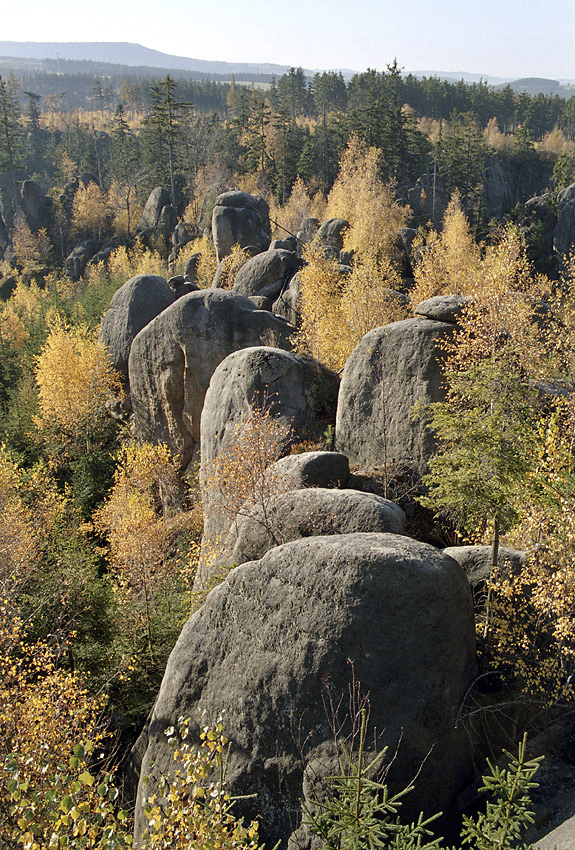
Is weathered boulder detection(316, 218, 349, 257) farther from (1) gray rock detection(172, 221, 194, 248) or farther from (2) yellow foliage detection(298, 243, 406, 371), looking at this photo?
(1) gray rock detection(172, 221, 194, 248)

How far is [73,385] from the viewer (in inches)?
1337

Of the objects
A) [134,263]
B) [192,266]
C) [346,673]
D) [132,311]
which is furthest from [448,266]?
[134,263]

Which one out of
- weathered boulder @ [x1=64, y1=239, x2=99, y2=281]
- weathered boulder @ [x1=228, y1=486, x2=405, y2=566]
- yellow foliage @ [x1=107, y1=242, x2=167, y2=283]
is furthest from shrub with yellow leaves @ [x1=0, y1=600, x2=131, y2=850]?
weathered boulder @ [x1=64, y1=239, x2=99, y2=281]

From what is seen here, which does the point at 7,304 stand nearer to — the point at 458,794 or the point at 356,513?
the point at 356,513

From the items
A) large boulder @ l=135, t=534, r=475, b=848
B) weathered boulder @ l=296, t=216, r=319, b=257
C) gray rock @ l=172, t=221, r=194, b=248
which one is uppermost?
weathered boulder @ l=296, t=216, r=319, b=257

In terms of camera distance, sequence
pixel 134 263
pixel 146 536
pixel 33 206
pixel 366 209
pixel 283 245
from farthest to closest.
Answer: pixel 33 206 → pixel 134 263 → pixel 366 209 → pixel 283 245 → pixel 146 536

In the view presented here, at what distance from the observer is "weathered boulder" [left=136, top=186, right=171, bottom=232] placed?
240ft

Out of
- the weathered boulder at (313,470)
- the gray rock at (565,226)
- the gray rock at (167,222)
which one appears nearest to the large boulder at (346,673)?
the weathered boulder at (313,470)

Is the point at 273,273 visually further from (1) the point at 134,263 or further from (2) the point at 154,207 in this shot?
(2) the point at 154,207

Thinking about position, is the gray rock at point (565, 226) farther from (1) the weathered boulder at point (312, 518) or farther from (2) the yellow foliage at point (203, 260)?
(1) the weathered boulder at point (312, 518)

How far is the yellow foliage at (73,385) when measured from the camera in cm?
3409

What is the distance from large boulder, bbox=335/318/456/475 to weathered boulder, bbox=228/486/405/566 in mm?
4112

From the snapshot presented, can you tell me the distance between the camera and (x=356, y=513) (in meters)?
12.5

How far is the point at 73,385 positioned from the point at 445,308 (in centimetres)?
2375
